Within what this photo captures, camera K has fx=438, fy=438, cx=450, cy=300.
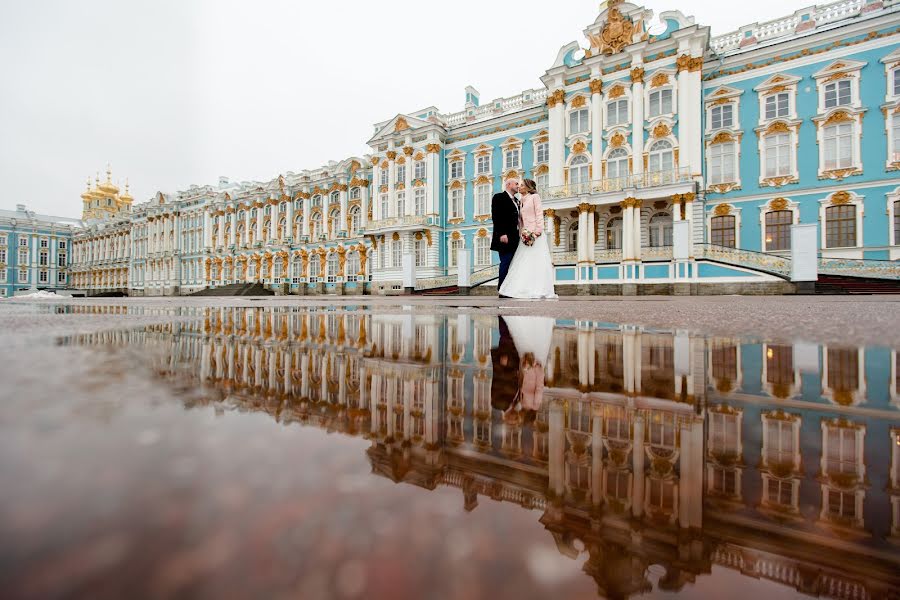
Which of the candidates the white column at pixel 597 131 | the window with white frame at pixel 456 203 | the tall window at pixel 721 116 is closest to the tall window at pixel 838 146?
A: the tall window at pixel 721 116

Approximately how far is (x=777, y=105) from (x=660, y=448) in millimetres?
22901

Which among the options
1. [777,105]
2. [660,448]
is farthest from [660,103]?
[660,448]

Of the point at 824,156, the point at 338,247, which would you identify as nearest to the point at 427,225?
the point at 338,247

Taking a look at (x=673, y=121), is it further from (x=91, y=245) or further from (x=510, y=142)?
(x=91, y=245)

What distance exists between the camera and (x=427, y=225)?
2564 centimetres

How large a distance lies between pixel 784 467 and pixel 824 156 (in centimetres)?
2234

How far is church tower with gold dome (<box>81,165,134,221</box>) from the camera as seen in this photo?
64.1m

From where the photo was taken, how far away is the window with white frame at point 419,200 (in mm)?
26609

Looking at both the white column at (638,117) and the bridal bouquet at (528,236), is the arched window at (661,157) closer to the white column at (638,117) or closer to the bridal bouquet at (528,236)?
the white column at (638,117)

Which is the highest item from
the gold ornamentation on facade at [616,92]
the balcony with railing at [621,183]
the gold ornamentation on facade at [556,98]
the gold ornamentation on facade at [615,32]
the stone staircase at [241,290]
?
the gold ornamentation on facade at [615,32]

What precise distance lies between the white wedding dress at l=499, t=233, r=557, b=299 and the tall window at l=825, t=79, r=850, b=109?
17656 mm

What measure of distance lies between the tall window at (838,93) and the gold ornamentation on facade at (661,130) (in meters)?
5.59

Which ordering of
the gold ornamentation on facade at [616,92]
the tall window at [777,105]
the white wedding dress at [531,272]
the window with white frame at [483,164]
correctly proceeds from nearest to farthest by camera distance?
the white wedding dress at [531,272], the tall window at [777,105], the gold ornamentation on facade at [616,92], the window with white frame at [483,164]

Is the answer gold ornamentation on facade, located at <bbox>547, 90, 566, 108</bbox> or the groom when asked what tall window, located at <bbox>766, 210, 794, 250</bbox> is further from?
the groom
